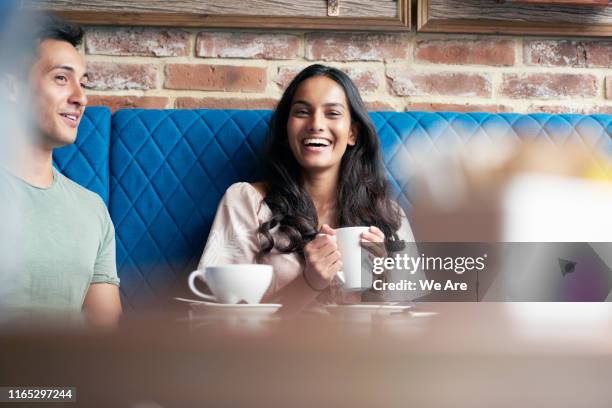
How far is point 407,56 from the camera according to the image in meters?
1.21

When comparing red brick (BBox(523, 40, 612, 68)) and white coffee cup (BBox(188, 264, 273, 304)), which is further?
red brick (BBox(523, 40, 612, 68))

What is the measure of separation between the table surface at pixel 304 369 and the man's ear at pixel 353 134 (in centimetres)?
90

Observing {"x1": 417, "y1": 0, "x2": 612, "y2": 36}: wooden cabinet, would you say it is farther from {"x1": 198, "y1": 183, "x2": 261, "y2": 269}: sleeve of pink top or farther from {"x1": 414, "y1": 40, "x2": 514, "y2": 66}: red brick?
{"x1": 198, "y1": 183, "x2": 261, "y2": 269}: sleeve of pink top

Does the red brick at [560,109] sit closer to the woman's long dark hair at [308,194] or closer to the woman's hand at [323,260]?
the woman's long dark hair at [308,194]

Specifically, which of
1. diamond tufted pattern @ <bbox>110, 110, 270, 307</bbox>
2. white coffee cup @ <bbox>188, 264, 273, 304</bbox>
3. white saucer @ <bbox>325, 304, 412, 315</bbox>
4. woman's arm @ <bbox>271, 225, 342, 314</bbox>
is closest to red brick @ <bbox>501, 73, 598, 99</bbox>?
diamond tufted pattern @ <bbox>110, 110, 270, 307</bbox>

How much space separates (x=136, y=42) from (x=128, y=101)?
0.11 meters

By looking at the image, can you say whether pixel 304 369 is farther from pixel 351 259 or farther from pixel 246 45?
pixel 246 45

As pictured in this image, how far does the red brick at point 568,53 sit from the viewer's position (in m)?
1.23

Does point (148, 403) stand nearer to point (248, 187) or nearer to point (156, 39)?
point (248, 187)

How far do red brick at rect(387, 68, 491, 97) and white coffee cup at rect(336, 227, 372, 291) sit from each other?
27.5 inches

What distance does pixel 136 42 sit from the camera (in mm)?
1190

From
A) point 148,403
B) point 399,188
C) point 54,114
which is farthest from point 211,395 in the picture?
point 399,188

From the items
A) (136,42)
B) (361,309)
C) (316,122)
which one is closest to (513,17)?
(316,122)

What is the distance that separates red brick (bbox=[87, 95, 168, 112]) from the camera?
118 cm
